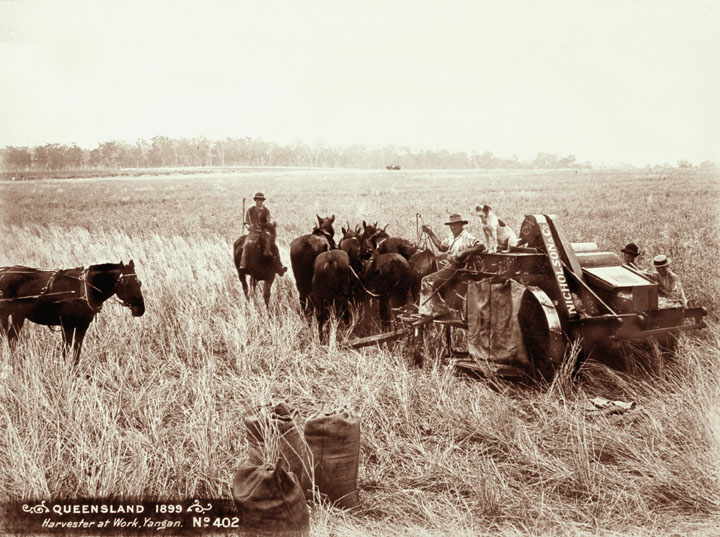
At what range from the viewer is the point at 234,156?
23.8 metres

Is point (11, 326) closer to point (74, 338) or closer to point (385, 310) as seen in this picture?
point (74, 338)

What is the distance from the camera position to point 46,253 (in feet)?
30.5

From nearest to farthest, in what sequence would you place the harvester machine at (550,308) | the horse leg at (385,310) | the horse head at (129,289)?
the harvester machine at (550,308), the horse head at (129,289), the horse leg at (385,310)

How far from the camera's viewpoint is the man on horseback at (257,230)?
9.91 metres

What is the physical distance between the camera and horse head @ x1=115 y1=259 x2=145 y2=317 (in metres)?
5.84

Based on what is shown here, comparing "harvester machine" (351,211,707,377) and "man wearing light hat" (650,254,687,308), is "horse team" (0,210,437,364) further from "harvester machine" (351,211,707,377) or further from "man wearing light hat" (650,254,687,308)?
"man wearing light hat" (650,254,687,308)

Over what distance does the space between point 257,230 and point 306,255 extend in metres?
1.43

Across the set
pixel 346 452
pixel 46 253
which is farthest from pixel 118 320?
pixel 346 452

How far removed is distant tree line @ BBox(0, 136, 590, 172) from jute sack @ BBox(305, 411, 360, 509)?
163 inches

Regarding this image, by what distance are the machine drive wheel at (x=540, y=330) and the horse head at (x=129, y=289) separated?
13.0ft

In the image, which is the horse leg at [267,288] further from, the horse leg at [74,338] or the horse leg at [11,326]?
the horse leg at [11,326]

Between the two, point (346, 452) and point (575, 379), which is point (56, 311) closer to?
point (346, 452)

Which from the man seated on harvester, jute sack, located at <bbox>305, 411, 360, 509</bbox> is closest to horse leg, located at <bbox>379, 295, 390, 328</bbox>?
the man seated on harvester

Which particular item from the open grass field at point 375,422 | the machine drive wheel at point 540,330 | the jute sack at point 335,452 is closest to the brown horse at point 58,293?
the open grass field at point 375,422
